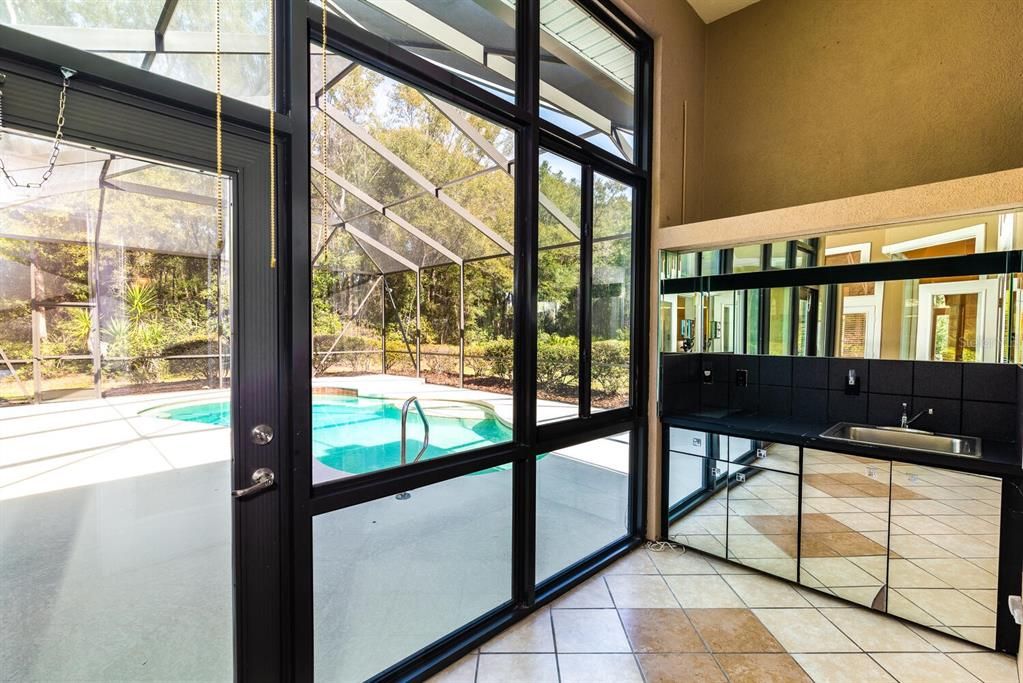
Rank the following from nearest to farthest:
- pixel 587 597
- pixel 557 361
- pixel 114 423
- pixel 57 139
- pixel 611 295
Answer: pixel 57 139 < pixel 114 423 < pixel 587 597 < pixel 557 361 < pixel 611 295

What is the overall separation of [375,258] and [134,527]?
3.98ft

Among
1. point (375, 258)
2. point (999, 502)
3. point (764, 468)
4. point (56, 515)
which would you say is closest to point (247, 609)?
point (56, 515)

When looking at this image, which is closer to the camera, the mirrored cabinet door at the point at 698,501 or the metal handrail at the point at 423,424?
the metal handrail at the point at 423,424

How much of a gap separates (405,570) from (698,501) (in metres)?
1.92

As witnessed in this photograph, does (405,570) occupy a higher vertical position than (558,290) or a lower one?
lower

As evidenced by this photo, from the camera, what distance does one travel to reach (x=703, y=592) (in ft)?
8.53

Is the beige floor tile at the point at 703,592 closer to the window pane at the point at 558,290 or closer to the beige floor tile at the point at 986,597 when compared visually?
the beige floor tile at the point at 986,597

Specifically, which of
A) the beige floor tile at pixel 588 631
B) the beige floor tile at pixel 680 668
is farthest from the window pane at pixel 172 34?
the beige floor tile at pixel 680 668

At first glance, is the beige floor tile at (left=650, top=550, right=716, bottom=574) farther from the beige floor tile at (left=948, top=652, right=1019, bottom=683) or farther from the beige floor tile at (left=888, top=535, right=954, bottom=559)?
the beige floor tile at (left=948, top=652, right=1019, bottom=683)

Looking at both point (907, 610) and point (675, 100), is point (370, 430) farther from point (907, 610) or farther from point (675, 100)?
point (675, 100)

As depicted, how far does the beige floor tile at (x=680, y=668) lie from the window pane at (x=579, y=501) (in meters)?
0.71

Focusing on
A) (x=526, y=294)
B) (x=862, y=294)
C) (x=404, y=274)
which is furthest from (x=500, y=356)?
(x=862, y=294)

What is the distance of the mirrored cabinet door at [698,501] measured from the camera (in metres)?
2.89

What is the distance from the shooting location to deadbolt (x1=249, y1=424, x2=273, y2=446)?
1.48 m
